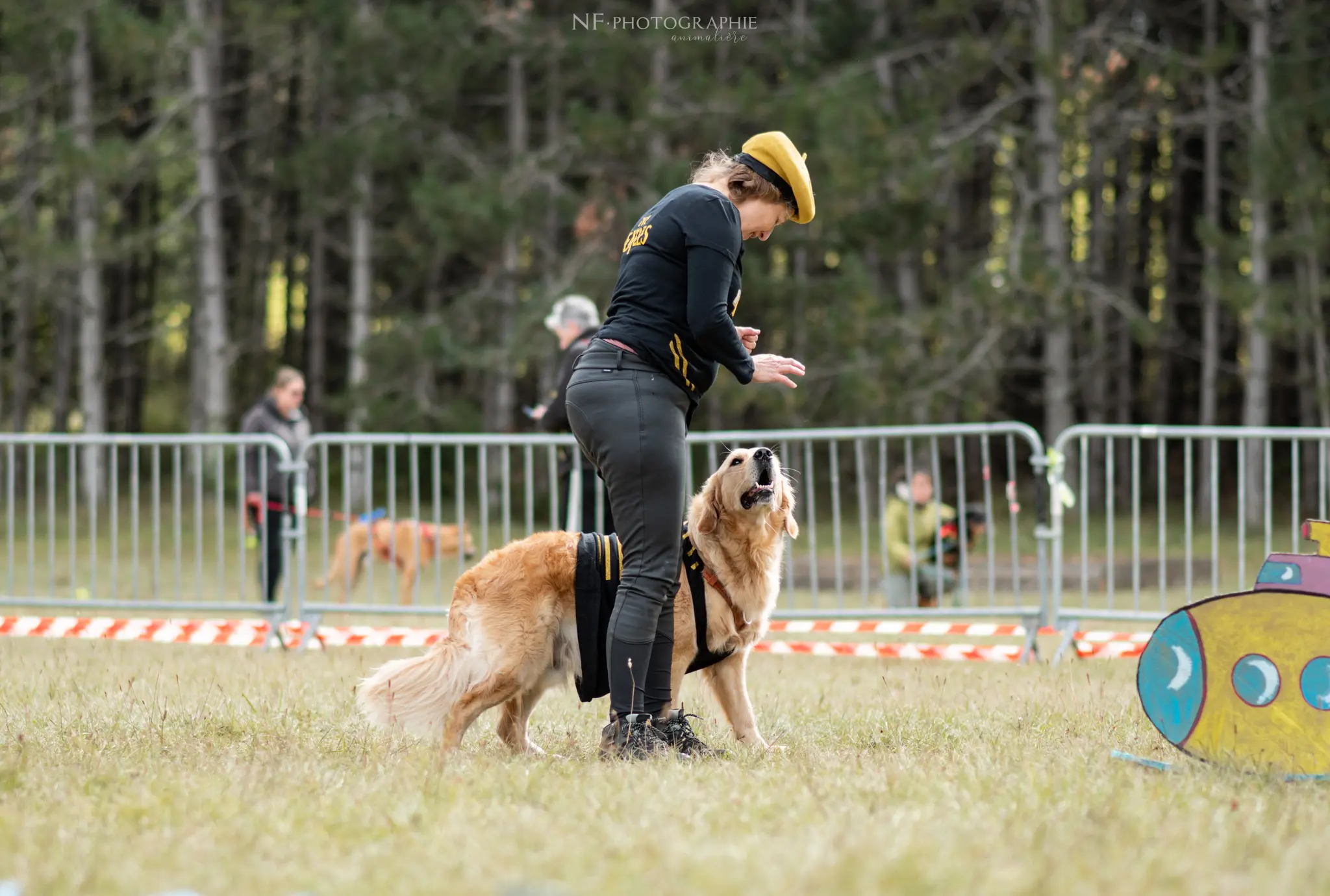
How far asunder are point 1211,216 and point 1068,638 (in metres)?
14.8

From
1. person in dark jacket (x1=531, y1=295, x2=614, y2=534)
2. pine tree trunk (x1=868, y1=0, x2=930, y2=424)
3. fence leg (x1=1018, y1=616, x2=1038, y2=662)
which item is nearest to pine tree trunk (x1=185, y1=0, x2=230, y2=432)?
pine tree trunk (x1=868, y1=0, x2=930, y2=424)

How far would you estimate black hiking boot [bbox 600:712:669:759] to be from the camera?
4.12 meters

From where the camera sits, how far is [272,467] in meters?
10.1

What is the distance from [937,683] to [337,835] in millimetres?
3621

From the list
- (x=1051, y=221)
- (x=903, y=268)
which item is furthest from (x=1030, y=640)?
(x=903, y=268)

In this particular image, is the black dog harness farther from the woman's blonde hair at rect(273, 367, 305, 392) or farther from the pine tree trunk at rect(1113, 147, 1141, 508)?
the pine tree trunk at rect(1113, 147, 1141, 508)

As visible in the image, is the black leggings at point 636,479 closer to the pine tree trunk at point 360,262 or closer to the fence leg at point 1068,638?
the fence leg at point 1068,638

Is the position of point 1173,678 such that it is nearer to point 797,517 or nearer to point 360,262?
point 797,517

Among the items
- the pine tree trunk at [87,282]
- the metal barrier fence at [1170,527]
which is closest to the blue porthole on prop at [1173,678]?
the metal barrier fence at [1170,527]

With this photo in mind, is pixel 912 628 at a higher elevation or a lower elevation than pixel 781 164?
lower

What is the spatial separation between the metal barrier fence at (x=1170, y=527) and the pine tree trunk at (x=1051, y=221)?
142 inches

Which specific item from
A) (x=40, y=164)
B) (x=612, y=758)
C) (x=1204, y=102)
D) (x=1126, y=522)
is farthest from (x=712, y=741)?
(x=40, y=164)

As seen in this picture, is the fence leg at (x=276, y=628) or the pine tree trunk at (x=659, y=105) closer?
the fence leg at (x=276, y=628)

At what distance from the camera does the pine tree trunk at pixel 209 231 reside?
2005 centimetres
